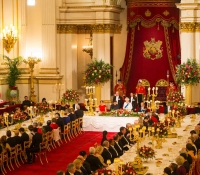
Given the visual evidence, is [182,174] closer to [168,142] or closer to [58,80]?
[168,142]

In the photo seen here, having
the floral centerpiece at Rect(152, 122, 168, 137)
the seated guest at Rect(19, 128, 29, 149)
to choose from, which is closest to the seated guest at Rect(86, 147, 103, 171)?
the floral centerpiece at Rect(152, 122, 168, 137)

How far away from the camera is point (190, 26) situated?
1307 inches

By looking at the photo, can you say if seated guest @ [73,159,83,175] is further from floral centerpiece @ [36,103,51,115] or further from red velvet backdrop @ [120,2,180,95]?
red velvet backdrop @ [120,2,180,95]

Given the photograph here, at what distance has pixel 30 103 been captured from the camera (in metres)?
32.5

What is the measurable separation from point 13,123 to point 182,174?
12417mm

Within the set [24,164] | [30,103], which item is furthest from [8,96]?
[24,164]

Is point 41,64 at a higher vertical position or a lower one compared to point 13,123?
higher

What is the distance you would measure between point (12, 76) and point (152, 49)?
27.7 feet

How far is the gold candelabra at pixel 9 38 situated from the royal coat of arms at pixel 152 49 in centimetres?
781

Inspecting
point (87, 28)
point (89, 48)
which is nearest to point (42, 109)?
point (87, 28)

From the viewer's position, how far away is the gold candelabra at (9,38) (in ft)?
111

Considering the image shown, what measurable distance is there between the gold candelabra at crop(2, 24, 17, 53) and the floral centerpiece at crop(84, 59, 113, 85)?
14.7 ft

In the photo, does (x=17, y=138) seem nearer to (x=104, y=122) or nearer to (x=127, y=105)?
(x=104, y=122)

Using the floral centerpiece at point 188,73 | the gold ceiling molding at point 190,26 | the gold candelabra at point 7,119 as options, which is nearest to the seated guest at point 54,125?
the gold candelabra at point 7,119
